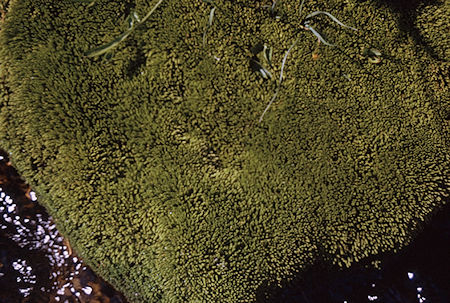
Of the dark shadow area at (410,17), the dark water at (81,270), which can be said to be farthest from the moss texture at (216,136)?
the dark water at (81,270)

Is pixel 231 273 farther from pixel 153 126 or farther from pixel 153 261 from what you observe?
pixel 153 126

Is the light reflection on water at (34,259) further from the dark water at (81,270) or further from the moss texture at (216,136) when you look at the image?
the moss texture at (216,136)

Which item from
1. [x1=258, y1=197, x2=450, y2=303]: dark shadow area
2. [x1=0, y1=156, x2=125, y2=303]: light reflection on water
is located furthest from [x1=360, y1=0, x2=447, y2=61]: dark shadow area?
[x1=0, y1=156, x2=125, y2=303]: light reflection on water

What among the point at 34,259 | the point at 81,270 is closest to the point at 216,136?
the point at 81,270

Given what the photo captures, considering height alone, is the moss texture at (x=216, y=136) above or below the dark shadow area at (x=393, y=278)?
above

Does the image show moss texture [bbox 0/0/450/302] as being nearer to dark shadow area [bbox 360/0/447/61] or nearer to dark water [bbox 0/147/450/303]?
dark shadow area [bbox 360/0/447/61]

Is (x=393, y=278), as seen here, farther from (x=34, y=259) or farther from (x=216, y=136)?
(x=34, y=259)

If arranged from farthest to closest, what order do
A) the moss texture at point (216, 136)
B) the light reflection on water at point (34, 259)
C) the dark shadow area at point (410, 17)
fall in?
the light reflection on water at point (34, 259)
the dark shadow area at point (410, 17)
the moss texture at point (216, 136)
